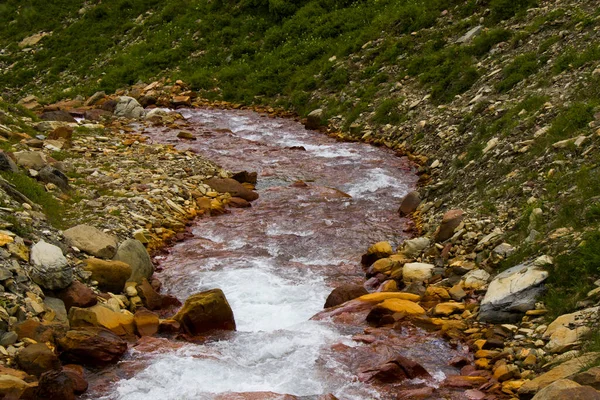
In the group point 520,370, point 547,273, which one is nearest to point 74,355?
point 520,370

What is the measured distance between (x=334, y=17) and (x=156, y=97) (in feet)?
35.0

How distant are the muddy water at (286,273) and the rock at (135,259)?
60 centimetres

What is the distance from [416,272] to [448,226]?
63.4 inches

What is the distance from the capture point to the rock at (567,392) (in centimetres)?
738

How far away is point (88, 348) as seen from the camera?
1013 cm

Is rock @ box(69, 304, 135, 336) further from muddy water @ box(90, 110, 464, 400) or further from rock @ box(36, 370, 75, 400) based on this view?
rock @ box(36, 370, 75, 400)

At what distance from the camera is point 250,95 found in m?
32.6

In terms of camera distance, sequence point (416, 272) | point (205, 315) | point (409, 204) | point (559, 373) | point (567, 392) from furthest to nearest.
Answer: point (409, 204) < point (416, 272) < point (205, 315) < point (559, 373) < point (567, 392)

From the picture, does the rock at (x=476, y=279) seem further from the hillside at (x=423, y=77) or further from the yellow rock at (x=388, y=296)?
the yellow rock at (x=388, y=296)

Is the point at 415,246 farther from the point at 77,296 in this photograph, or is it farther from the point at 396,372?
the point at 77,296

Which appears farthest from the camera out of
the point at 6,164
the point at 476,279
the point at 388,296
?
the point at 6,164

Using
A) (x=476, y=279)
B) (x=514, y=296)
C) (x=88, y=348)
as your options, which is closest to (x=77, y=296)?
(x=88, y=348)

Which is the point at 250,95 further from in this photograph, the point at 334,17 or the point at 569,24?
the point at 569,24

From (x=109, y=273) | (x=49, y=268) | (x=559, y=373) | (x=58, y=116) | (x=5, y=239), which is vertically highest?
(x=58, y=116)
